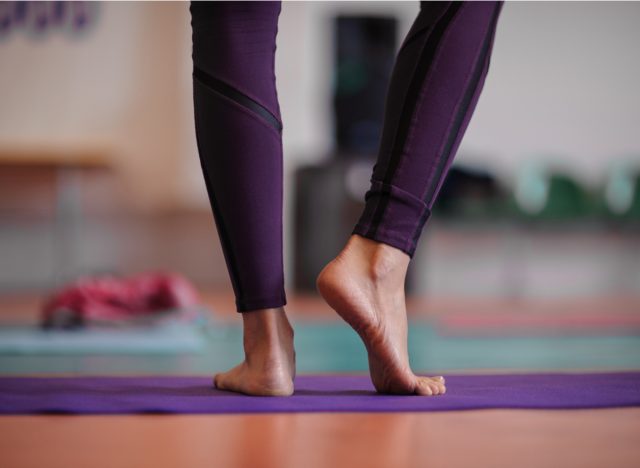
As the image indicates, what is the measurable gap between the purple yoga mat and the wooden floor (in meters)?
0.03

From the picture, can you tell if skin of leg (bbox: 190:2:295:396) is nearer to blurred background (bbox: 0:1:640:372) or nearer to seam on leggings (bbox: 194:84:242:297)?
seam on leggings (bbox: 194:84:242:297)

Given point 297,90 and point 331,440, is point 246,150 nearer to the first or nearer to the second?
point 331,440

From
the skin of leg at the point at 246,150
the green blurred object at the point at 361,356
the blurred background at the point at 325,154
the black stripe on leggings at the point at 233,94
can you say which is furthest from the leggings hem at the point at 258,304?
the blurred background at the point at 325,154

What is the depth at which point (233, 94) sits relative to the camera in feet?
3.42

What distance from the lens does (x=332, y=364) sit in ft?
5.91

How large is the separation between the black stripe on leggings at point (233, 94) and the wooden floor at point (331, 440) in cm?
36

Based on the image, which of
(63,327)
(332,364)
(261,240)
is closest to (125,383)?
(261,240)

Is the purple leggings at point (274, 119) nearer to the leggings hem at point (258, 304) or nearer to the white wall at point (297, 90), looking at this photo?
the leggings hem at point (258, 304)

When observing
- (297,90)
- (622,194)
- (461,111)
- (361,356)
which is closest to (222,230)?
(461,111)

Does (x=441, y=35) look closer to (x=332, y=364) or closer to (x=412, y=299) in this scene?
(x=332, y=364)

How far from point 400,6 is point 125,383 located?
175 inches

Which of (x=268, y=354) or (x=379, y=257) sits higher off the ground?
(x=379, y=257)

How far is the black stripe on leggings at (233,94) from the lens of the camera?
41.0 inches

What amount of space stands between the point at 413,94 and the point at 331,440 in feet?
1.43
